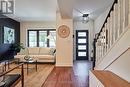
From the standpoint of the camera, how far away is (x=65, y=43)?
27.4 ft

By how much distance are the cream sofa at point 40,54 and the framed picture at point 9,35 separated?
→ 1093 mm

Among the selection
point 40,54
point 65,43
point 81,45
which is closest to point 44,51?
point 40,54

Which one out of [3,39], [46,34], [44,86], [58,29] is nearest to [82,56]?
[46,34]

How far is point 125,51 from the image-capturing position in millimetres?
2355

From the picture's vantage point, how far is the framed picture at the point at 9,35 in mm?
9805

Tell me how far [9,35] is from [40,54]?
221 cm

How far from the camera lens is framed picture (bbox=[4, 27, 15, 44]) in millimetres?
9805

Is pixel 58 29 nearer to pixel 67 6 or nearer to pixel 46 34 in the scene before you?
pixel 67 6

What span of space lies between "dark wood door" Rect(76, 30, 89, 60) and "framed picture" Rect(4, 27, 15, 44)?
404cm

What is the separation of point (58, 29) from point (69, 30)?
522 mm

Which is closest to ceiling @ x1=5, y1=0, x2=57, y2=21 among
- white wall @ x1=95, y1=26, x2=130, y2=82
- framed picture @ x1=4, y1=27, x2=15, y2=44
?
framed picture @ x1=4, y1=27, x2=15, y2=44

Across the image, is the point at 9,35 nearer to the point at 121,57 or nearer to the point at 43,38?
the point at 43,38

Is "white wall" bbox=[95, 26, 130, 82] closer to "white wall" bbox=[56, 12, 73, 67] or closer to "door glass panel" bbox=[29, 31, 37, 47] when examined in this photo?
"white wall" bbox=[56, 12, 73, 67]

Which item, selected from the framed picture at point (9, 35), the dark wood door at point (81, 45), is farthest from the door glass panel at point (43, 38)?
→ the dark wood door at point (81, 45)
